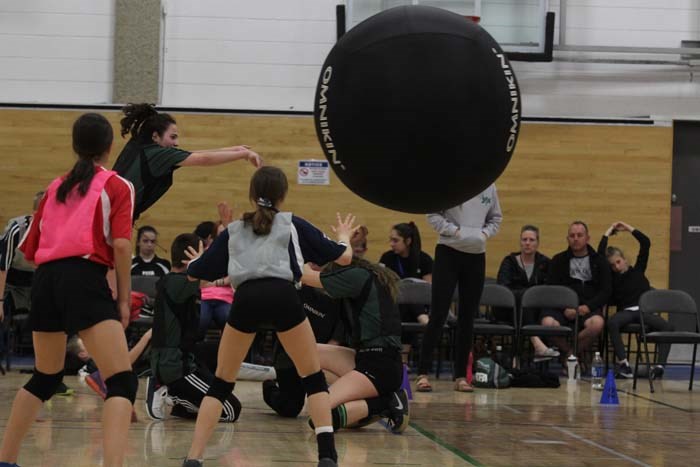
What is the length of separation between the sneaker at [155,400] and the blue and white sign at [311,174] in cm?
623

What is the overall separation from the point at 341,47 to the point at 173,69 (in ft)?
31.0

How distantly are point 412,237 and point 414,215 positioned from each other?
52.9 inches

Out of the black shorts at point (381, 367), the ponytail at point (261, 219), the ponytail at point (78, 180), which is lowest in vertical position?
the black shorts at point (381, 367)

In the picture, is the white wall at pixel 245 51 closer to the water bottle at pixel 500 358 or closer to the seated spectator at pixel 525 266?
the seated spectator at pixel 525 266

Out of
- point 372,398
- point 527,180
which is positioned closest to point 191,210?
point 527,180

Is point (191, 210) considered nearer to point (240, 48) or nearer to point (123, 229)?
point (240, 48)

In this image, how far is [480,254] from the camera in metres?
8.81

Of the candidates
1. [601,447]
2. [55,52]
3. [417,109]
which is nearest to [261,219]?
[417,109]

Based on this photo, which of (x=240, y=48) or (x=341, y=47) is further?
(x=240, y=48)

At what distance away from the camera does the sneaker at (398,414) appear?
21.0ft

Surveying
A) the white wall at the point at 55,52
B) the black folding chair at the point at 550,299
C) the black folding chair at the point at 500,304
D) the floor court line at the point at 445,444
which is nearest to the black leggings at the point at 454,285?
the black folding chair at the point at 500,304

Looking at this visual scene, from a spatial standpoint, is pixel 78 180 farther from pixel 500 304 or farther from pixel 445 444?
pixel 500 304

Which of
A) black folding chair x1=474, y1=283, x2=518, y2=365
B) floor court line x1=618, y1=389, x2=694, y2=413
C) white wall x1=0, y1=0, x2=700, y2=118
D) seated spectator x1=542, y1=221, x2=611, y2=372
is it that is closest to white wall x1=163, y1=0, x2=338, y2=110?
white wall x1=0, y1=0, x2=700, y2=118

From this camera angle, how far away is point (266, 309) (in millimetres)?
4891
